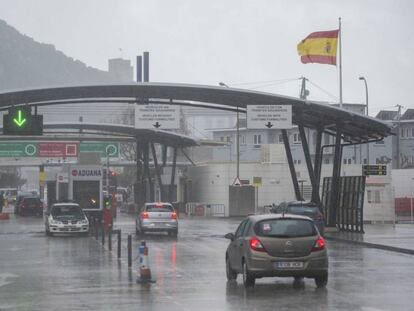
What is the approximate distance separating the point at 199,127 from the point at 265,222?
134992mm

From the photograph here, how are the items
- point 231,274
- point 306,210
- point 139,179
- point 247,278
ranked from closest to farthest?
1. point 247,278
2. point 231,274
3. point 306,210
4. point 139,179

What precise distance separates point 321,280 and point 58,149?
6215 cm

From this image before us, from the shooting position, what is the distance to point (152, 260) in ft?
81.0

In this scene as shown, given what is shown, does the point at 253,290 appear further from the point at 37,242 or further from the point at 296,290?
the point at 37,242

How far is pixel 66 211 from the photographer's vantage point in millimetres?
40531

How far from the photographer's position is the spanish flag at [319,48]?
44.5m

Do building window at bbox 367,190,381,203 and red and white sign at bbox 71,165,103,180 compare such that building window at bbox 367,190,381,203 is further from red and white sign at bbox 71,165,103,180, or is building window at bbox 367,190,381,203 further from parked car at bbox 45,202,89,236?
parked car at bbox 45,202,89,236

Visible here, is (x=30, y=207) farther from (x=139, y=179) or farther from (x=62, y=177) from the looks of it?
(x=62, y=177)

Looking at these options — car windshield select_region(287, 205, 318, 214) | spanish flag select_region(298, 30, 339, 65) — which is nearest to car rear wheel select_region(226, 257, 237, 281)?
car windshield select_region(287, 205, 318, 214)

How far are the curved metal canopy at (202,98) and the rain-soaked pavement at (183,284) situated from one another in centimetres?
881

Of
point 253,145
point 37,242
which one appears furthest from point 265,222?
point 253,145

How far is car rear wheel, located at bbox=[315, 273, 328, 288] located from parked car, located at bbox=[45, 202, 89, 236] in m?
23.4

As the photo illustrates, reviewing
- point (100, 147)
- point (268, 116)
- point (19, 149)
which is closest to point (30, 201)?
point (19, 149)

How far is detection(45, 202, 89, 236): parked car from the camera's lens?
3891 cm
